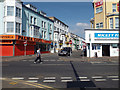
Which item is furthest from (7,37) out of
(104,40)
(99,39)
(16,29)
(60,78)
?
(60,78)

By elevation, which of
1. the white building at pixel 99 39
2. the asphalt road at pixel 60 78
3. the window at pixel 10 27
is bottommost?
the asphalt road at pixel 60 78

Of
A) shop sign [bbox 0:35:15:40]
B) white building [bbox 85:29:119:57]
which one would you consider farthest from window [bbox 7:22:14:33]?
white building [bbox 85:29:119:57]

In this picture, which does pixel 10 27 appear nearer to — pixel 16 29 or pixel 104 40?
pixel 16 29

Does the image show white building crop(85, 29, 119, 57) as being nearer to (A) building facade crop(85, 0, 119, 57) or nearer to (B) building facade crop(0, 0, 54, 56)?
(A) building facade crop(85, 0, 119, 57)

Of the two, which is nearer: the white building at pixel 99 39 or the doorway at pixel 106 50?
the white building at pixel 99 39

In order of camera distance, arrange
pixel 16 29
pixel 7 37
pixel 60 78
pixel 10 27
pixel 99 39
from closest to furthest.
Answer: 1. pixel 60 78
2. pixel 99 39
3. pixel 7 37
4. pixel 10 27
5. pixel 16 29

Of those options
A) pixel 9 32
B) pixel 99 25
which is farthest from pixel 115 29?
pixel 9 32

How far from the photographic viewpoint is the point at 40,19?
36875 mm

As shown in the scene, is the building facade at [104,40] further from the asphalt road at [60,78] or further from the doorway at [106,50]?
the asphalt road at [60,78]

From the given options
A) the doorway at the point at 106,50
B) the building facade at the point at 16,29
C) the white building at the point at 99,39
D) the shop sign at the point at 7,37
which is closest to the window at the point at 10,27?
the building facade at the point at 16,29

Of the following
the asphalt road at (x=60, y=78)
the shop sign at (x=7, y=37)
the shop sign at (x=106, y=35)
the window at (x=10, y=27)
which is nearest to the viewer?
the asphalt road at (x=60, y=78)

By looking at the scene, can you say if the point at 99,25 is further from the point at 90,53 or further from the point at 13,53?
the point at 13,53

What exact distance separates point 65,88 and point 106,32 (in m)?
19.8

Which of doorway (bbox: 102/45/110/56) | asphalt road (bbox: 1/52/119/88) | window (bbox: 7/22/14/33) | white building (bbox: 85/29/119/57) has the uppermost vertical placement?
window (bbox: 7/22/14/33)
